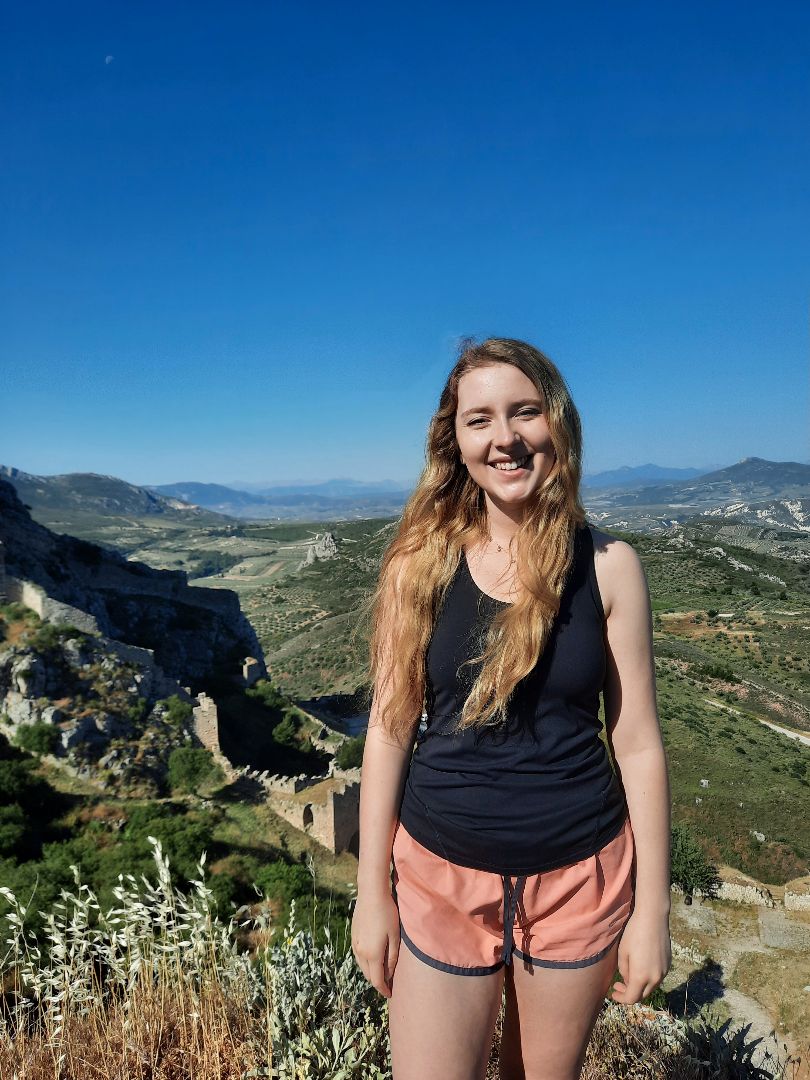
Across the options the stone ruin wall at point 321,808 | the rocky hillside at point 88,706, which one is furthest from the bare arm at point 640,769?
the rocky hillside at point 88,706

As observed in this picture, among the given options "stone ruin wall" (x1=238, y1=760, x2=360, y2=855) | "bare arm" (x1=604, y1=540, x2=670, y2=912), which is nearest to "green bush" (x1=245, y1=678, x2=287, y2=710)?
"stone ruin wall" (x1=238, y1=760, x2=360, y2=855)

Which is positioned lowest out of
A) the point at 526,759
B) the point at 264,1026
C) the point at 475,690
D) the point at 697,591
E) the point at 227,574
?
the point at 227,574

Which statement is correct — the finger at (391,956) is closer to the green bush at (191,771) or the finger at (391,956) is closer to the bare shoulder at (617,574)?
the bare shoulder at (617,574)

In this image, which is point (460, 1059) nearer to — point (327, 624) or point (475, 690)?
point (475, 690)

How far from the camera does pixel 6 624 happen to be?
21500 mm

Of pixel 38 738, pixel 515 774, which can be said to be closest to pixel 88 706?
pixel 38 738

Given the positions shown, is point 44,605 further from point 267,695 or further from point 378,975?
point 378,975

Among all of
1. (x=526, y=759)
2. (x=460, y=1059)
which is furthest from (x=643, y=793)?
(x=460, y=1059)

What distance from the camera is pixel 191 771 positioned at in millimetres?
18922

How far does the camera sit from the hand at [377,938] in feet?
6.82

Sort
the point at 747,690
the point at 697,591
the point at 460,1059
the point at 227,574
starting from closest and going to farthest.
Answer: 1. the point at 460,1059
2. the point at 747,690
3. the point at 697,591
4. the point at 227,574

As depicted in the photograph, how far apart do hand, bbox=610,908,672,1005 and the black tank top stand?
11.7 inches

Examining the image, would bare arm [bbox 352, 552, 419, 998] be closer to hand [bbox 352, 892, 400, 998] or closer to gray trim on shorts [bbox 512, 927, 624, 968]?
hand [bbox 352, 892, 400, 998]

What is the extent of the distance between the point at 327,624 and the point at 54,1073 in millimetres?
50408
